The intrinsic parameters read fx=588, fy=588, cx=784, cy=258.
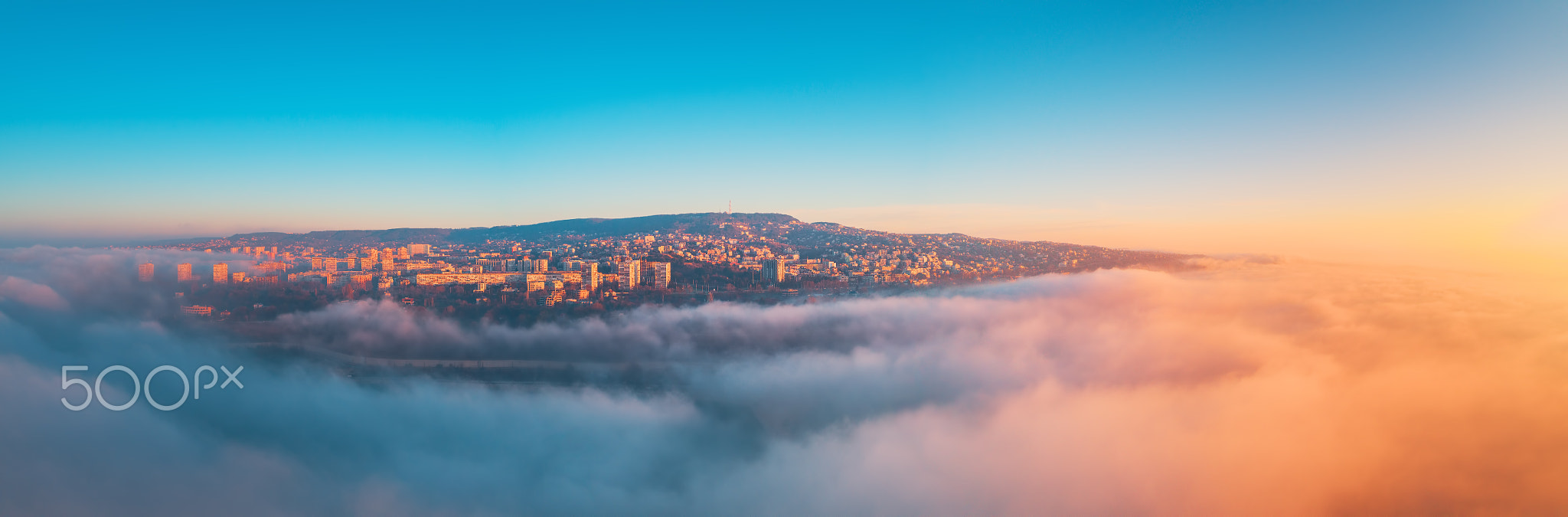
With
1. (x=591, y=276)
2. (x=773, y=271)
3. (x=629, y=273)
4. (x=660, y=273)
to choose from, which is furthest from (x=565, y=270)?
(x=773, y=271)

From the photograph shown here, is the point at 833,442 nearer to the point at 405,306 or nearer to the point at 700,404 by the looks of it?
the point at 700,404

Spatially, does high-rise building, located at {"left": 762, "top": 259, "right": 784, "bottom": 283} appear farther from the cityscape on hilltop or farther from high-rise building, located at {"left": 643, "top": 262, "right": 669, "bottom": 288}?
high-rise building, located at {"left": 643, "top": 262, "right": 669, "bottom": 288}

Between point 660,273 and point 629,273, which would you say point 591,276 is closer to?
point 629,273

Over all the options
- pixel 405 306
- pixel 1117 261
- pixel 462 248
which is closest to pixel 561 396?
pixel 405 306

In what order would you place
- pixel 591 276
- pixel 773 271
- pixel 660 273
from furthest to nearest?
pixel 773 271 → pixel 660 273 → pixel 591 276

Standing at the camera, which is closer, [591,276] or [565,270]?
[591,276]

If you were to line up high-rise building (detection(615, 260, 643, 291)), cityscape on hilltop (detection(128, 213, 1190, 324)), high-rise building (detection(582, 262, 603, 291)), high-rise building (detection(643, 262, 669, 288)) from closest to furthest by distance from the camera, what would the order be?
cityscape on hilltop (detection(128, 213, 1190, 324)), high-rise building (detection(582, 262, 603, 291)), high-rise building (detection(615, 260, 643, 291)), high-rise building (detection(643, 262, 669, 288))

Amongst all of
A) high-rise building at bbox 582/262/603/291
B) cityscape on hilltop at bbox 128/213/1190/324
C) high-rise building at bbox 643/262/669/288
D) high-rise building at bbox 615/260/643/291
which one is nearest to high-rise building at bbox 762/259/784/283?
cityscape on hilltop at bbox 128/213/1190/324
